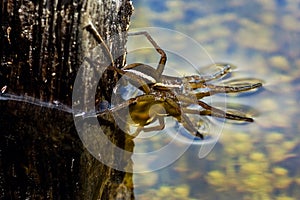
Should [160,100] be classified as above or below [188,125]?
above

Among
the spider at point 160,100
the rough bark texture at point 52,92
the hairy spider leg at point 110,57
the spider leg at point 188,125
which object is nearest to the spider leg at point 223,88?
the spider at point 160,100

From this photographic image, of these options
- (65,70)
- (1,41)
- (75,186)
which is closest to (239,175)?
(75,186)

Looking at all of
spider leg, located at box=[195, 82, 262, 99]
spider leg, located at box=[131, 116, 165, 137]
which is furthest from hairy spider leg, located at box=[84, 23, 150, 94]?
spider leg, located at box=[195, 82, 262, 99]

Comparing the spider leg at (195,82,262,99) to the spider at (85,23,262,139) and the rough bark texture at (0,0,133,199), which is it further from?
the rough bark texture at (0,0,133,199)

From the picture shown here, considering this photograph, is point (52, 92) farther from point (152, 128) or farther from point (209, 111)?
point (209, 111)

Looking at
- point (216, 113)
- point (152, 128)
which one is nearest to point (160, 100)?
point (152, 128)
